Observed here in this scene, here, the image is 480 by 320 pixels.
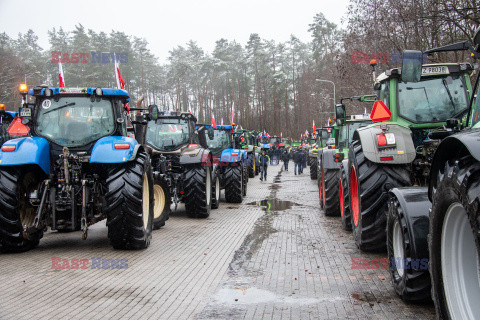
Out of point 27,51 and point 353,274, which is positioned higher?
point 27,51

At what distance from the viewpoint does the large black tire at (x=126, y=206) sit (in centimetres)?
676

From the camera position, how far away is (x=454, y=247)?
10.0ft

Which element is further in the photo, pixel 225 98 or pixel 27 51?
pixel 225 98

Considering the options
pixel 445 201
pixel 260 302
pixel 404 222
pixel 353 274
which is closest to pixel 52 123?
pixel 260 302

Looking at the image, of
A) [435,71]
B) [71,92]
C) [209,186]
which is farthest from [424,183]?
[209,186]

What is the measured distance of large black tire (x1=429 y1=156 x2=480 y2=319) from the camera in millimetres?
2808

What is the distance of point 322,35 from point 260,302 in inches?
2441

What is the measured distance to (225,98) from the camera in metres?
65.5

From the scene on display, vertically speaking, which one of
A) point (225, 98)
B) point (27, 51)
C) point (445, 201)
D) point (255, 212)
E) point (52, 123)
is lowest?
point (255, 212)

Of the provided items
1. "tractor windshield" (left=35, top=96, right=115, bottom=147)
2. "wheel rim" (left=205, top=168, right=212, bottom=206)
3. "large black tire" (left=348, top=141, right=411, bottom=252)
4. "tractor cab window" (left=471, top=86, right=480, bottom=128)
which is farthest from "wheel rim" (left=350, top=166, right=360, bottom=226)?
"wheel rim" (left=205, top=168, right=212, bottom=206)

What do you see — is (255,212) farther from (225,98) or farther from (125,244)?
(225,98)

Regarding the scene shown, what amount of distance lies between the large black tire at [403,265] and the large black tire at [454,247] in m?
0.87

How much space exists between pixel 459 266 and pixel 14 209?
19.4 ft

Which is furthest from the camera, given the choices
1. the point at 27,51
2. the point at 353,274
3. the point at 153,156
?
the point at 27,51
